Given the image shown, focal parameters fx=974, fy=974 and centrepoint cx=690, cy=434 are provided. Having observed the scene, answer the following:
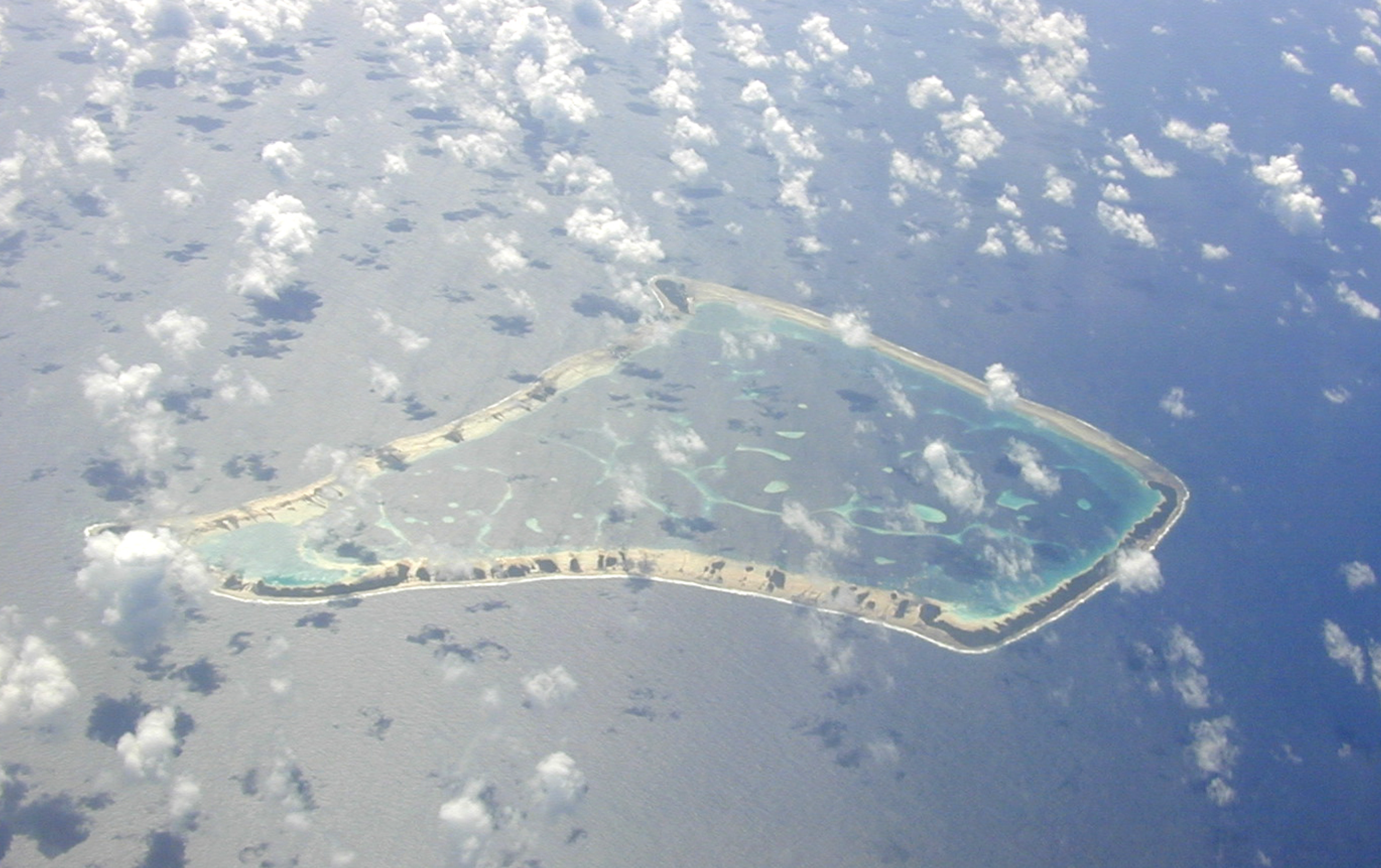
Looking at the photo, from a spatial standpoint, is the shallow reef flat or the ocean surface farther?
the shallow reef flat

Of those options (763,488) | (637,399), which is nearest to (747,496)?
(763,488)

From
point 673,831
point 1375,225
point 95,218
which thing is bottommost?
point 95,218

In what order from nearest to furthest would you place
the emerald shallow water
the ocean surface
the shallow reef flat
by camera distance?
the ocean surface < the shallow reef flat < the emerald shallow water

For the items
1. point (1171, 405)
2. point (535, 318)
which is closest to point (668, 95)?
point (535, 318)

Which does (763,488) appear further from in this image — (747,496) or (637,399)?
(637,399)

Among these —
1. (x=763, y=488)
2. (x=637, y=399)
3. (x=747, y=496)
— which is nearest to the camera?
(x=747, y=496)

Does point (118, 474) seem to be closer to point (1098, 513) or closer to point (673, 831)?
point (673, 831)
